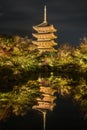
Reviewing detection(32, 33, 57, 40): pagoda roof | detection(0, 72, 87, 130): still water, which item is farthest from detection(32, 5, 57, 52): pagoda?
detection(0, 72, 87, 130): still water

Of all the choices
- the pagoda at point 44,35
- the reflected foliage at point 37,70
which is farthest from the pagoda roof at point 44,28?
the reflected foliage at point 37,70

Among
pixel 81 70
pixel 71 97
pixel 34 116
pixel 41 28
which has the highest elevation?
pixel 41 28

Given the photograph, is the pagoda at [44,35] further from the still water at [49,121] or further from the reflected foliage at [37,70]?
the still water at [49,121]

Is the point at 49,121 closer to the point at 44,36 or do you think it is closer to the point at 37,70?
the point at 37,70

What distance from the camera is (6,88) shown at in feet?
82.8

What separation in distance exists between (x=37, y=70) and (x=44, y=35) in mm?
16344

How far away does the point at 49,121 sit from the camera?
49.2ft

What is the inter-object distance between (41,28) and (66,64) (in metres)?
17.1

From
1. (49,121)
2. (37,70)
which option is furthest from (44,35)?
(49,121)

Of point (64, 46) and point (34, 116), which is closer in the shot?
point (34, 116)

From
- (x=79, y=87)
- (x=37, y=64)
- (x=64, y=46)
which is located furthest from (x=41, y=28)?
(x=79, y=87)

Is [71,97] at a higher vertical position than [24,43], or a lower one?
lower

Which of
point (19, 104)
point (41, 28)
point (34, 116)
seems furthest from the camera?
point (41, 28)

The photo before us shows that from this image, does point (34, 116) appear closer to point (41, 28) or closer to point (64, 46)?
point (64, 46)
